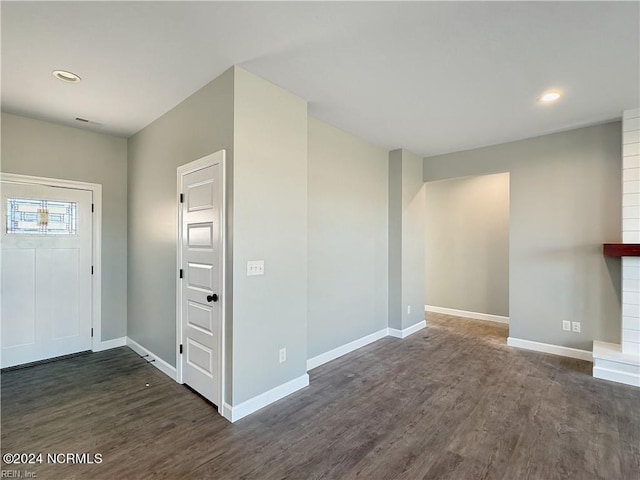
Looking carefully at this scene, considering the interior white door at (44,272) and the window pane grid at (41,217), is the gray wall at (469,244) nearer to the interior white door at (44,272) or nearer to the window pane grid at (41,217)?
the interior white door at (44,272)

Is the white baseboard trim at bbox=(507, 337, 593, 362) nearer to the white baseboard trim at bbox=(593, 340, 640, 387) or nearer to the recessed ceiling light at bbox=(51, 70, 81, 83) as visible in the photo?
the white baseboard trim at bbox=(593, 340, 640, 387)

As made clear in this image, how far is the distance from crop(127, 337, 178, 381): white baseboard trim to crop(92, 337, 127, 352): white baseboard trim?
0.10 m

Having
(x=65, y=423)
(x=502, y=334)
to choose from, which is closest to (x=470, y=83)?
(x=502, y=334)

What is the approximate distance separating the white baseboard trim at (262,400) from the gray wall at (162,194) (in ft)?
3.72

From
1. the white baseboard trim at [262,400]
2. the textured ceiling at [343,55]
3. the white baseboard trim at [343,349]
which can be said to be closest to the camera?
the textured ceiling at [343,55]

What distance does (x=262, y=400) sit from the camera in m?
2.62

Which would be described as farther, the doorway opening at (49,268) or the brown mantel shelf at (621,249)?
the doorway opening at (49,268)

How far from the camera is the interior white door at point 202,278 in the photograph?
2.58 m

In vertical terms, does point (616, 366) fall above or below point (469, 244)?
below

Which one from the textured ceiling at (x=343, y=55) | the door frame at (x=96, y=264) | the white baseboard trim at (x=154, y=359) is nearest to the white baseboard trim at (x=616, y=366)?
the textured ceiling at (x=343, y=55)

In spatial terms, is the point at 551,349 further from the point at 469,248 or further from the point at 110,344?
the point at 110,344

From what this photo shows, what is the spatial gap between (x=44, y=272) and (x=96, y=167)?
4.69ft

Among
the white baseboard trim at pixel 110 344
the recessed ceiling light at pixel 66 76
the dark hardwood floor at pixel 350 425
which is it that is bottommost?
the dark hardwood floor at pixel 350 425

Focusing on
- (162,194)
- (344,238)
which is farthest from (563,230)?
(162,194)
